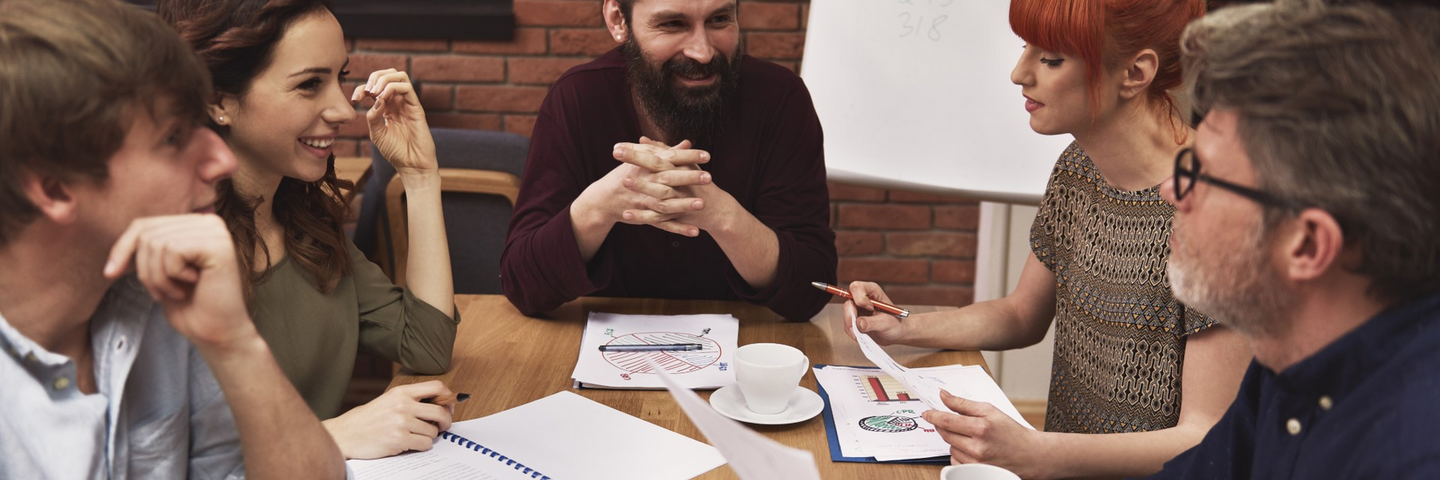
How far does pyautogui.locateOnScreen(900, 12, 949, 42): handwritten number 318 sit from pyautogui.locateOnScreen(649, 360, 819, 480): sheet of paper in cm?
168

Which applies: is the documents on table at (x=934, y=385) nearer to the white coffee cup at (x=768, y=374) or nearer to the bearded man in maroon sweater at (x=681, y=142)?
the white coffee cup at (x=768, y=374)

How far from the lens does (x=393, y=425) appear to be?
126 centimetres

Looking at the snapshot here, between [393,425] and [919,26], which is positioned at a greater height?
[919,26]

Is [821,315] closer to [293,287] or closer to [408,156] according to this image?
[408,156]

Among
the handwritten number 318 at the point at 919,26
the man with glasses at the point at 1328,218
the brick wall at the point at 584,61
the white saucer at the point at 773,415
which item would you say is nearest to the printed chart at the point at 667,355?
the white saucer at the point at 773,415

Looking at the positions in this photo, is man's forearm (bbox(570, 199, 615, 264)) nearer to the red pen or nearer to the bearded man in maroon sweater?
the bearded man in maroon sweater

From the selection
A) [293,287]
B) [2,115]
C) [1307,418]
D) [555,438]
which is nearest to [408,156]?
[293,287]

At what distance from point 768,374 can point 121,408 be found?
2.30ft

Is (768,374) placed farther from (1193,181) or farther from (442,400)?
(1193,181)

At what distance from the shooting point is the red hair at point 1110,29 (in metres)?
1.44

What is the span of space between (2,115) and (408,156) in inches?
35.2

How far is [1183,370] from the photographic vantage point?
1.40 metres

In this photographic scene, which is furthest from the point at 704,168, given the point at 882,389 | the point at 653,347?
the point at 882,389

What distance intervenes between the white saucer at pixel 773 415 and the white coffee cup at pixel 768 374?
0.04 ft
